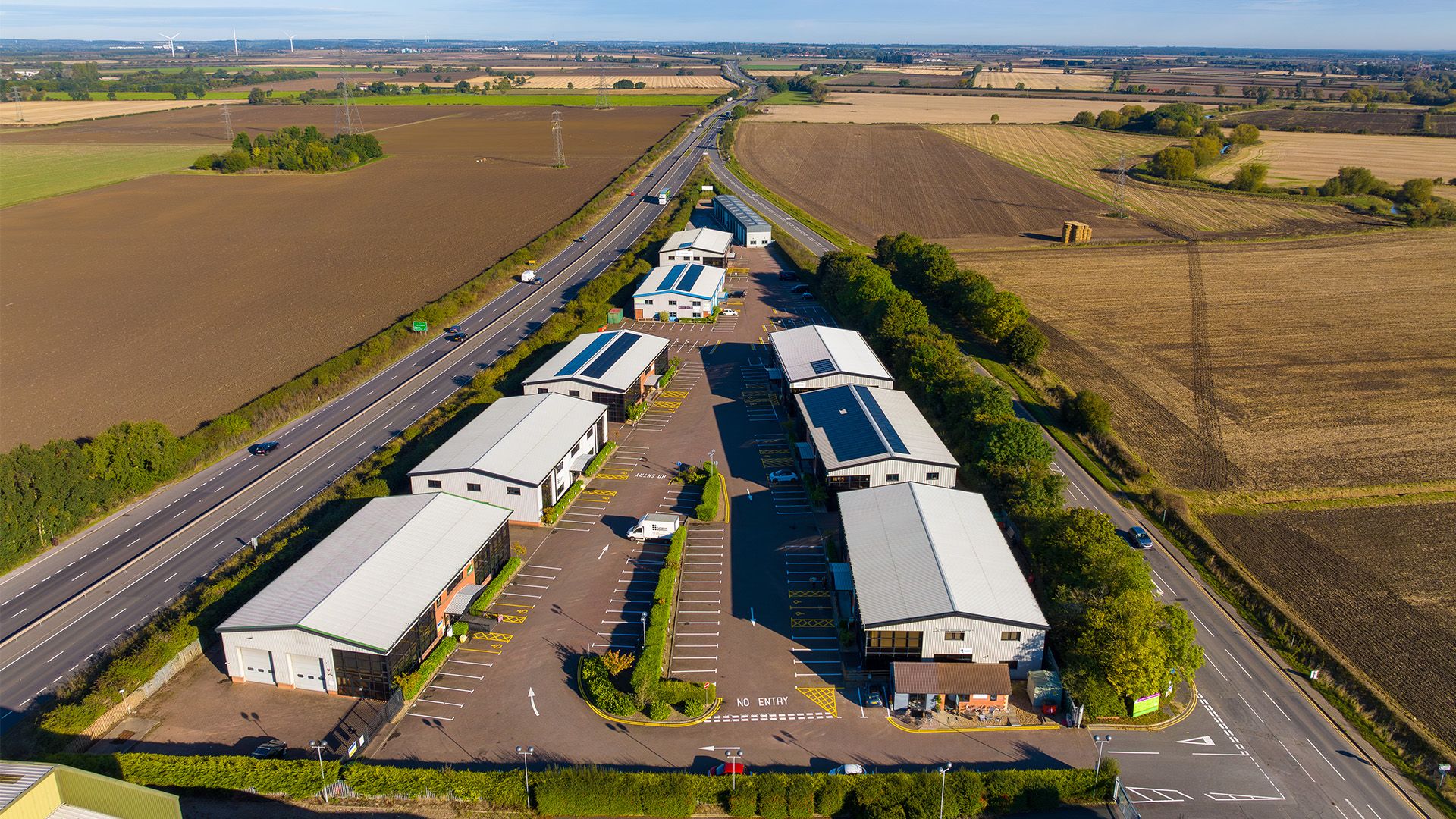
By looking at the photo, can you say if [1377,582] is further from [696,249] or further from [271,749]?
[696,249]

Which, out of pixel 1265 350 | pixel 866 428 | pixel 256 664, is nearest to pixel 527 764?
pixel 256 664

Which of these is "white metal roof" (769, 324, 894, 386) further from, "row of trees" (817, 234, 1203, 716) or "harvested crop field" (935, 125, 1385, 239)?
"harvested crop field" (935, 125, 1385, 239)

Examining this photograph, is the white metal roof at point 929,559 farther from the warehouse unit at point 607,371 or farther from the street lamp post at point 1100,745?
the warehouse unit at point 607,371

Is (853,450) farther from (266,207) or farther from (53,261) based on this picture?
(266,207)

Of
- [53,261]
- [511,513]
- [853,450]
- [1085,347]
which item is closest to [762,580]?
[853,450]

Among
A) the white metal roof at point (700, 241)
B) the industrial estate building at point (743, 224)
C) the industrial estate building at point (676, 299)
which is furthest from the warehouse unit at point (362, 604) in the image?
the industrial estate building at point (743, 224)

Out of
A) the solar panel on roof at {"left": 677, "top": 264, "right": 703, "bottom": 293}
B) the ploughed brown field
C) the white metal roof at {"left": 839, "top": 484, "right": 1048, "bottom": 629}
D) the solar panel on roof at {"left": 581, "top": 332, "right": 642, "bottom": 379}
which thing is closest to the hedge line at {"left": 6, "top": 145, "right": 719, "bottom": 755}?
the solar panel on roof at {"left": 581, "top": 332, "right": 642, "bottom": 379}
